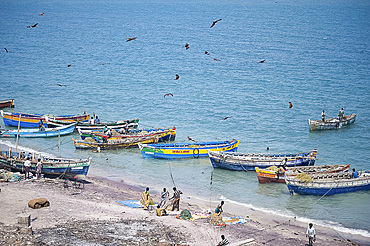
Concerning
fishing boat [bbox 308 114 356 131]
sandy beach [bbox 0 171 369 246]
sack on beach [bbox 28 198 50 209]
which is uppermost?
fishing boat [bbox 308 114 356 131]

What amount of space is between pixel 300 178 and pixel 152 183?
875 centimetres

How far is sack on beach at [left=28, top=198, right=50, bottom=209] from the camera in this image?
18.7 meters

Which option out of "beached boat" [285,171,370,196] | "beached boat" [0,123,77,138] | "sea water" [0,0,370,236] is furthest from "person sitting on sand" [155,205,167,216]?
"beached boat" [0,123,77,138]

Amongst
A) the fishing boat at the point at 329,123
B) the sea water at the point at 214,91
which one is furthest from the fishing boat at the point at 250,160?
the fishing boat at the point at 329,123

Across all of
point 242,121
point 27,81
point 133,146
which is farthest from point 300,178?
point 27,81

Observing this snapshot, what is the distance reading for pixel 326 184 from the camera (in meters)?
25.5

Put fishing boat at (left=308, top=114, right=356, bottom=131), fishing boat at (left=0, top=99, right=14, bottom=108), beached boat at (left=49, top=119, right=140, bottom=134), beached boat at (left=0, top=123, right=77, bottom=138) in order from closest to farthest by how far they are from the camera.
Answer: beached boat at (left=0, top=123, right=77, bottom=138)
beached boat at (left=49, top=119, right=140, bottom=134)
fishing boat at (left=308, top=114, right=356, bottom=131)
fishing boat at (left=0, top=99, right=14, bottom=108)

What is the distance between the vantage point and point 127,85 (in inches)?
2303

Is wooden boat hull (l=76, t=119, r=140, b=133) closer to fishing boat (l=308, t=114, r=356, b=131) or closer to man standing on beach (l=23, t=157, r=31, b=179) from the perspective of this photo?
man standing on beach (l=23, t=157, r=31, b=179)

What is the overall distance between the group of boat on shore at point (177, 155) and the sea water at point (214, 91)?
1.93 feet

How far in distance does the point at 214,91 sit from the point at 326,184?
30130mm

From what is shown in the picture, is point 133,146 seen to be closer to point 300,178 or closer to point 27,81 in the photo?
point 300,178

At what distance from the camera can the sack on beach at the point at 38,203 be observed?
18.7 metres

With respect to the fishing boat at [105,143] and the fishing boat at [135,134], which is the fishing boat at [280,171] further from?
the fishing boat at [105,143]
